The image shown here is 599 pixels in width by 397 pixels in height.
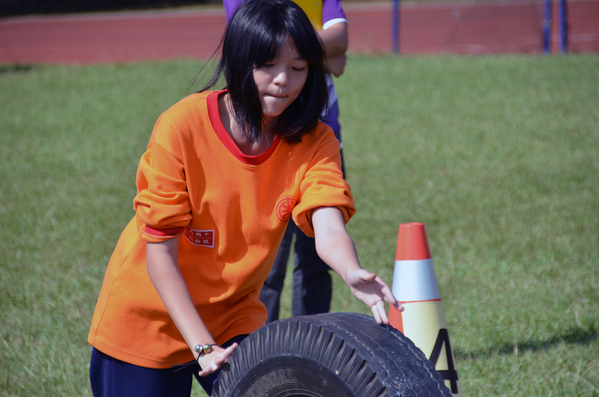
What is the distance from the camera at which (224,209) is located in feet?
5.08

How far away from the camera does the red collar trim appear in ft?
5.06

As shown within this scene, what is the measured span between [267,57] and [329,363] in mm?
746

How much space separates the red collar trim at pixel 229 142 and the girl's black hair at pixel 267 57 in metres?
0.05

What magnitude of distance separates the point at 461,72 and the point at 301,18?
945cm

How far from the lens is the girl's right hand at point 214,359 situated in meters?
1.36

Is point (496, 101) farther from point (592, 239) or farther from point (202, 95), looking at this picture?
point (202, 95)

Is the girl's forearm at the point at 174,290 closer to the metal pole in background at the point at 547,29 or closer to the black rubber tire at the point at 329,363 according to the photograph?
the black rubber tire at the point at 329,363

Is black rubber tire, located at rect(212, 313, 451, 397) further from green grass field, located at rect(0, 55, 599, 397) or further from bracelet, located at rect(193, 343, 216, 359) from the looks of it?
green grass field, located at rect(0, 55, 599, 397)

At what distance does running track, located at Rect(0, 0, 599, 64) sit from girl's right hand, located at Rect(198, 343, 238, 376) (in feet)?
44.2

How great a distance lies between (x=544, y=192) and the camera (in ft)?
17.0

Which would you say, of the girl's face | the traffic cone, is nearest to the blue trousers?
the traffic cone

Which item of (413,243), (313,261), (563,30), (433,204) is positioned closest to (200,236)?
(413,243)

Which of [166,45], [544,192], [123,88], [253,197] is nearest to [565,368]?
[253,197]

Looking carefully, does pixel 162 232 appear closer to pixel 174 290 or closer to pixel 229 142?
pixel 174 290
